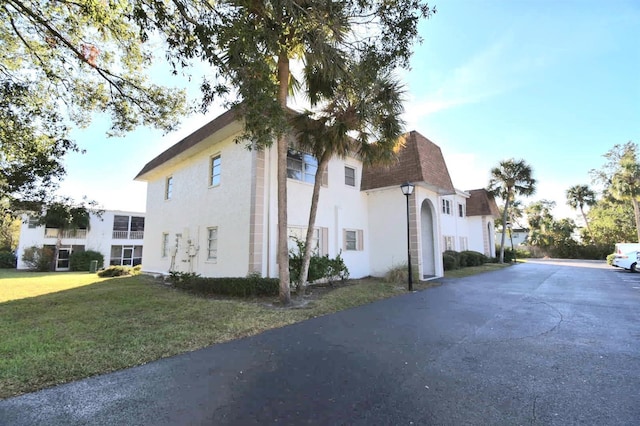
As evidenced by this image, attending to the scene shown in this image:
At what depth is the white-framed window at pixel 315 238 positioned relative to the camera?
12078 mm

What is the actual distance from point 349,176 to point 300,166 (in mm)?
3542

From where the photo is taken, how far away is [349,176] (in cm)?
1555

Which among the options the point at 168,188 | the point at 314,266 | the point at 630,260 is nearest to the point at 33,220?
the point at 168,188

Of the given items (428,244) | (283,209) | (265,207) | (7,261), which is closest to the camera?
(283,209)

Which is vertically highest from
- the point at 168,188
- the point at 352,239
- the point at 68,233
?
the point at 168,188

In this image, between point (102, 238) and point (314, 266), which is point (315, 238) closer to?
point (314, 266)

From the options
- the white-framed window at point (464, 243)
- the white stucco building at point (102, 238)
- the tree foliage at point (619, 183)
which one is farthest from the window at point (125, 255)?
the tree foliage at point (619, 183)

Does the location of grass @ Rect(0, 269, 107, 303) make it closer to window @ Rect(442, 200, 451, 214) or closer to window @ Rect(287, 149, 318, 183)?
window @ Rect(287, 149, 318, 183)

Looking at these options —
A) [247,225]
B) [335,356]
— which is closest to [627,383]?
[335,356]

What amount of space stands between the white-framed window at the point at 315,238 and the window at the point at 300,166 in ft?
7.21

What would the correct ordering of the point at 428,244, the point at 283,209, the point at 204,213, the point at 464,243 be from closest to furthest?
the point at 283,209
the point at 204,213
the point at 428,244
the point at 464,243

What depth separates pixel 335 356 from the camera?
4668 mm

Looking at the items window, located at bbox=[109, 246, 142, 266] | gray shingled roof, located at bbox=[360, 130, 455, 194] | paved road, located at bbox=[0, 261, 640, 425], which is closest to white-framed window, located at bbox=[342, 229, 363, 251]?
gray shingled roof, located at bbox=[360, 130, 455, 194]

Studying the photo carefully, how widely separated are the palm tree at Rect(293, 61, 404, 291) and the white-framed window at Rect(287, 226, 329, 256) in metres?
2.12
